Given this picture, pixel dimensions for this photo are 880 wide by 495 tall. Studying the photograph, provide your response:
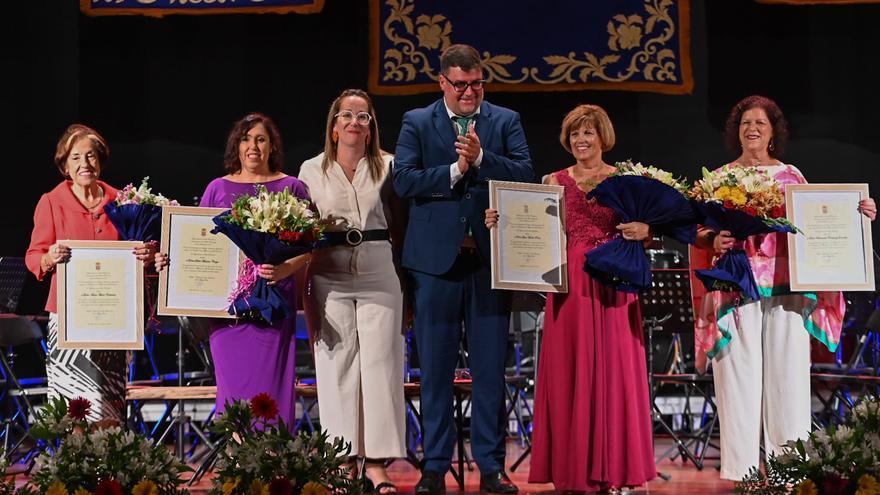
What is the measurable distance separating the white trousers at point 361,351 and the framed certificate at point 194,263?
42cm

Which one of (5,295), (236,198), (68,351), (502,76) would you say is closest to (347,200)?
(236,198)

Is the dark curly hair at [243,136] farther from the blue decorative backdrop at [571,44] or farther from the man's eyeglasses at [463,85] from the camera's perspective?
the blue decorative backdrop at [571,44]

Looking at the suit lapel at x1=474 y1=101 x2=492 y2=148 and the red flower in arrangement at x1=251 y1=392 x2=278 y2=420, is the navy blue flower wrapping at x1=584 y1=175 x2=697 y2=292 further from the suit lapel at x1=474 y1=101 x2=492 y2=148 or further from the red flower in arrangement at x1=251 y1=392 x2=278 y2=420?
the red flower in arrangement at x1=251 y1=392 x2=278 y2=420

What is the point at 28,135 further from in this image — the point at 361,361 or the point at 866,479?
the point at 866,479

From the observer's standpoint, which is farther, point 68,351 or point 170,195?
point 170,195

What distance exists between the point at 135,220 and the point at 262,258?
681 millimetres

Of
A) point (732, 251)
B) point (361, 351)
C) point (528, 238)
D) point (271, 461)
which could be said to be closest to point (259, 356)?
point (361, 351)

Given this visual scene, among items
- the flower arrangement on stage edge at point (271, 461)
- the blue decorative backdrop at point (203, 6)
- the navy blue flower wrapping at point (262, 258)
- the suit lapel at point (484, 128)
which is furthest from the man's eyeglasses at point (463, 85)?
the blue decorative backdrop at point (203, 6)

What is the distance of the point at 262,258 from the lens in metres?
4.46

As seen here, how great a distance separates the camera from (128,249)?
4.79m

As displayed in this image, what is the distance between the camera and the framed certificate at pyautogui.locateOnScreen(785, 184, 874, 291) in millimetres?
4812

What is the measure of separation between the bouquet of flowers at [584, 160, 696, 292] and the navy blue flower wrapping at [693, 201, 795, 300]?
0.16 m

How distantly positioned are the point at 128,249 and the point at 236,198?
0.58 metres

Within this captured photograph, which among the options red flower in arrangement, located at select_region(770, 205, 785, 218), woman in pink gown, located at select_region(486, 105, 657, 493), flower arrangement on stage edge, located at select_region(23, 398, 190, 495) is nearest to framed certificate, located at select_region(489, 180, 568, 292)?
woman in pink gown, located at select_region(486, 105, 657, 493)
